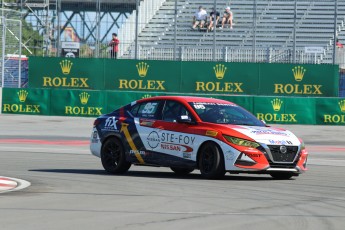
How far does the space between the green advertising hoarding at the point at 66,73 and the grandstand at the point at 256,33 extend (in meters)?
1.49

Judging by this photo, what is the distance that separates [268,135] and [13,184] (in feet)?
13.3

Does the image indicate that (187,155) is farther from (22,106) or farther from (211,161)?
(22,106)

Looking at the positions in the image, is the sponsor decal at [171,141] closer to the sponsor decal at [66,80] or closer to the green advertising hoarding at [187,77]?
the green advertising hoarding at [187,77]

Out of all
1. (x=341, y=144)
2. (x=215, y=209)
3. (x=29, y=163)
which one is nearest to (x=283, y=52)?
(x=341, y=144)

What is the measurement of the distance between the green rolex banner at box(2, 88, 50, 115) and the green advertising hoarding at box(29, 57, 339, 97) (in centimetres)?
160

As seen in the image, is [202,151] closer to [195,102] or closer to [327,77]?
[195,102]

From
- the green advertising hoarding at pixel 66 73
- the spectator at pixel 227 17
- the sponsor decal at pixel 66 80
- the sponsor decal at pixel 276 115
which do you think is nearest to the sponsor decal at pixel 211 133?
the sponsor decal at pixel 276 115

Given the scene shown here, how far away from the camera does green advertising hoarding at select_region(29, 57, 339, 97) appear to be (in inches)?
1393

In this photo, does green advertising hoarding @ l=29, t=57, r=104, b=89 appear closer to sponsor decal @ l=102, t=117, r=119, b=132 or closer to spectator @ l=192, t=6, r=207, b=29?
spectator @ l=192, t=6, r=207, b=29

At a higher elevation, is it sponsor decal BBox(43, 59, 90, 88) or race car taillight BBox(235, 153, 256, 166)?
sponsor decal BBox(43, 59, 90, 88)

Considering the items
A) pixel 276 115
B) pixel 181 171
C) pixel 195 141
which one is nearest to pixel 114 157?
pixel 181 171

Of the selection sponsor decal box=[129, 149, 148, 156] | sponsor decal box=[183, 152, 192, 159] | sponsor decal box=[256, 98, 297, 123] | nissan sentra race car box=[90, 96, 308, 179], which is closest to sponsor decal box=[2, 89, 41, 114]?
sponsor decal box=[256, 98, 297, 123]

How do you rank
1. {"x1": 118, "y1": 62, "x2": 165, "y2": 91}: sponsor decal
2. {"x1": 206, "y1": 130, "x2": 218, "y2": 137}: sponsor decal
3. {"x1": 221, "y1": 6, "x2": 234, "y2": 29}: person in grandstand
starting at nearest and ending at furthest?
{"x1": 206, "y1": 130, "x2": 218, "y2": 137}: sponsor decal, {"x1": 118, "y1": 62, "x2": 165, "y2": 91}: sponsor decal, {"x1": 221, "y1": 6, "x2": 234, "y2": 29}: person in grandstand

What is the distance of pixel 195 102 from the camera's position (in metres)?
16.4
